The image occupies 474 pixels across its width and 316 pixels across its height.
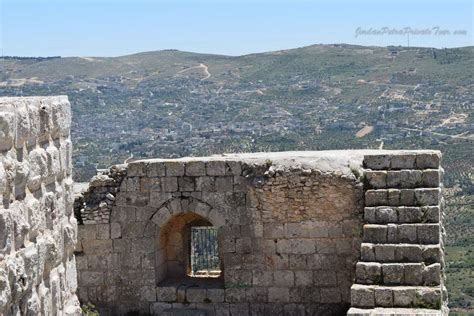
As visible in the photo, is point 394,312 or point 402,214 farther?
point 402,214

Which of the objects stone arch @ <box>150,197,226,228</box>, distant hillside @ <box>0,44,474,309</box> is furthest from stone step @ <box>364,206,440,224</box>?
distant hillside @ <box>0,44,474,309</box>

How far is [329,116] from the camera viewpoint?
69.9 meters

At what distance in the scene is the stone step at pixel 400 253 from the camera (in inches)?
381

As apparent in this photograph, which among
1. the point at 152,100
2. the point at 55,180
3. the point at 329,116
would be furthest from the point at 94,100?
the point at 55,180

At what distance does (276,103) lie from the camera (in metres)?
80.1

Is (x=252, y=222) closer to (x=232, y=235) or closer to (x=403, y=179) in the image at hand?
(x=232, y=235)

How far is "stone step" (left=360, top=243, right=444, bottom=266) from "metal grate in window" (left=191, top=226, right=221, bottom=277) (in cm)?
307

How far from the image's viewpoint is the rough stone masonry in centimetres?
984

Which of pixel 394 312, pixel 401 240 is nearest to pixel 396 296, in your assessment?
pixel 394 312

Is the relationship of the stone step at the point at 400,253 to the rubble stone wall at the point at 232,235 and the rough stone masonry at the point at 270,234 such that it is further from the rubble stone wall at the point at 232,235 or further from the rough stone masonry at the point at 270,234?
the rubble stone wall at the point at 232,235

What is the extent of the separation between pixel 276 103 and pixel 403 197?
2763 inches

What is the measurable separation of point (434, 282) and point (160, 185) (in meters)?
3.75

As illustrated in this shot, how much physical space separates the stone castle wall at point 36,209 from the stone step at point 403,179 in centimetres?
454

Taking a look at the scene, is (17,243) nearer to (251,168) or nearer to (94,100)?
(251,168)
